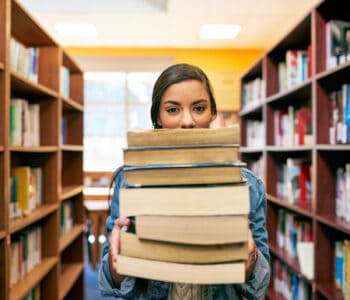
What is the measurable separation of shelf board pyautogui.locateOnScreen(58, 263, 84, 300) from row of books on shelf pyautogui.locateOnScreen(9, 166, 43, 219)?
2.37ft

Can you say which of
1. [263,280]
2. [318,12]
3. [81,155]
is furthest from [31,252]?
[318,12]

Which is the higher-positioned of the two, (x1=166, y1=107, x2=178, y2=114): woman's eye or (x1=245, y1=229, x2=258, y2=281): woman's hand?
(x1=166, y1=107, x2=178, y2=114): woman's eye

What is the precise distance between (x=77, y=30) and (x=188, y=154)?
521 centimetres

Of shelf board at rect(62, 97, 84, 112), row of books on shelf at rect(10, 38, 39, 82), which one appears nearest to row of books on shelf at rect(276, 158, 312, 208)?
shelf board at rect(62, 97, 84, 112)

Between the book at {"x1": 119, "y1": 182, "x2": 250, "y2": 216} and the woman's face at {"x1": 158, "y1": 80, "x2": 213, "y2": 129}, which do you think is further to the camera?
the woman's face at {"x1": 158, "y1": 80, "x2": 213, "y2": 129}

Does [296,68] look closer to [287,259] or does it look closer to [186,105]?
[287,259]

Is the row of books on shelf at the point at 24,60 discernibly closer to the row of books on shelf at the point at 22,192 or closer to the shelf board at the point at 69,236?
the row of books on shelf at the point at 22,192

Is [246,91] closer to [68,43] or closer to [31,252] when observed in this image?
[31,252]

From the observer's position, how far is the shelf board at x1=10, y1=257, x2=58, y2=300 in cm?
194

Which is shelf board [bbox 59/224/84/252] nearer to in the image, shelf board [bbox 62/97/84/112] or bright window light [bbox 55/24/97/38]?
shelf board [bbox 62/97/84/112]

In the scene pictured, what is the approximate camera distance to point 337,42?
6.42 feet

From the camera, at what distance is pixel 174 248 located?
703 mm

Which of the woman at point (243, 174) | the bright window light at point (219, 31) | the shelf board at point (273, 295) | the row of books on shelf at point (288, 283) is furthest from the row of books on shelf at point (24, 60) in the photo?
the bright window light at point (219, 31)

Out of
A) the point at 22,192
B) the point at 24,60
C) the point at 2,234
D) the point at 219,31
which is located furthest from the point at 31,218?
the point at 219,31
